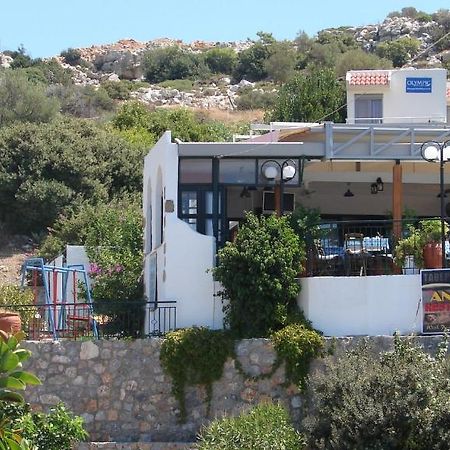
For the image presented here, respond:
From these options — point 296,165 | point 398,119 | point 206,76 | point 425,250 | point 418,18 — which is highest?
point 418,18

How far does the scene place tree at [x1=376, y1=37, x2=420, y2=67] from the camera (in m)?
83.3

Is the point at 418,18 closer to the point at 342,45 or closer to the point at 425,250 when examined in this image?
the point at 342,45

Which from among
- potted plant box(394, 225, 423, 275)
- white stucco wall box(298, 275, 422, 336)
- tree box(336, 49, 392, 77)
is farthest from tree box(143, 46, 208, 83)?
white stucco wall box(298, 275, 422, 336)

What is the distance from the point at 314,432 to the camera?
17547 mm

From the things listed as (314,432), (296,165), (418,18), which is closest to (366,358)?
(314,432)

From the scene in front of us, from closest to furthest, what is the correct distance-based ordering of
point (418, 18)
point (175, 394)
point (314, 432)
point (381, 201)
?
1. point (314, 432)
2. point (175, 394)
3. point (381, 201)
4. point (418, 18)

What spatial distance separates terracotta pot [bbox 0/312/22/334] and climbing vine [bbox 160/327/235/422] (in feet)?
8.30

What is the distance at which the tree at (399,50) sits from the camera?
8331cm

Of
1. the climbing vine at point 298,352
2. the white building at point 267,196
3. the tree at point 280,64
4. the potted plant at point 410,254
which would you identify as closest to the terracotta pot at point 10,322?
the white building at point 267,196

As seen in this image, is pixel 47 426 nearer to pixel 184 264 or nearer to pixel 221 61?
pixel 184 264

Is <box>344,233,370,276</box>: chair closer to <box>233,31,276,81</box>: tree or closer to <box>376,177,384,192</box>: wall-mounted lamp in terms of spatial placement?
<box>376,177,384,192</box>: wall-mounted lamp

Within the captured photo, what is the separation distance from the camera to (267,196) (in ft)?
73.9

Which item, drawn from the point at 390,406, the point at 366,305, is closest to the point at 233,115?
the point at 366,305

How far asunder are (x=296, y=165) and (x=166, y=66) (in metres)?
70.9
